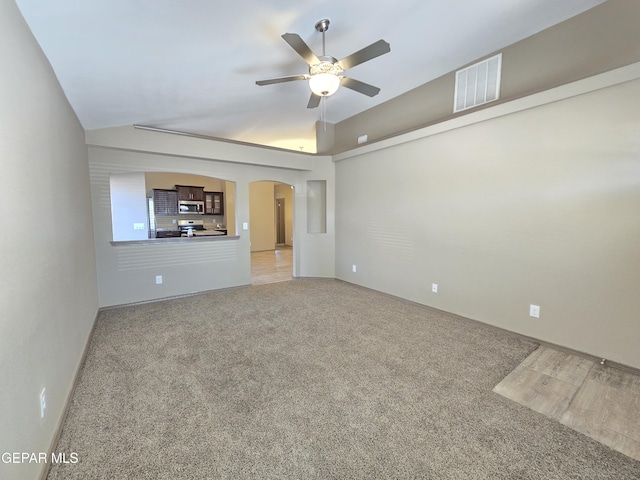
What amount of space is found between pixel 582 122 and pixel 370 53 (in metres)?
2.20

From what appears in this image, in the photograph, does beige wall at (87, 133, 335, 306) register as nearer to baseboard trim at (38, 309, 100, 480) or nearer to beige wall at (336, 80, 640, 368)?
baseboard trim at (38, 309, 100, 480)

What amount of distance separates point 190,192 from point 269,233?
315 cm

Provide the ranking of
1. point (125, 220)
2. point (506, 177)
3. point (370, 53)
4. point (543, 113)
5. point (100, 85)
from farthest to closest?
point (125, 220) < point (506, 177) < point (543, 113) < point (100, 85) < point (370, 53)

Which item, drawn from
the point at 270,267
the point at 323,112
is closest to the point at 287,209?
the point at 270,267

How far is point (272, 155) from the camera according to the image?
5277mm

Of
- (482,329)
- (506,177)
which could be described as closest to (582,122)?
(506,177)

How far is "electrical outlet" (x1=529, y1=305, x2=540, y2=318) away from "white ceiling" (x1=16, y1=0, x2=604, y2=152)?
3.02 m

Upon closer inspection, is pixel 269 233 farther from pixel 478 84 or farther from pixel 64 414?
pixel 64 414

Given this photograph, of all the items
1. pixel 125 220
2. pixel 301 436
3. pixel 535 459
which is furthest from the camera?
pixel 125 220

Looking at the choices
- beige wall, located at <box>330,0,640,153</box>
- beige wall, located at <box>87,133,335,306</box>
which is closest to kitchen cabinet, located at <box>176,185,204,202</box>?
beige wall, located at <box>87,133,335,306</box>

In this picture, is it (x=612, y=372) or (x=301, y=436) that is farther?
(x=612, y=372)

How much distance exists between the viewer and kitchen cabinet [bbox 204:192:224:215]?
9094 millimetres

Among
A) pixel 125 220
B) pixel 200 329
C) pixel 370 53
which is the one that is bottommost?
pixel 200 329

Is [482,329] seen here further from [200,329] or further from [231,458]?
[200,329]
